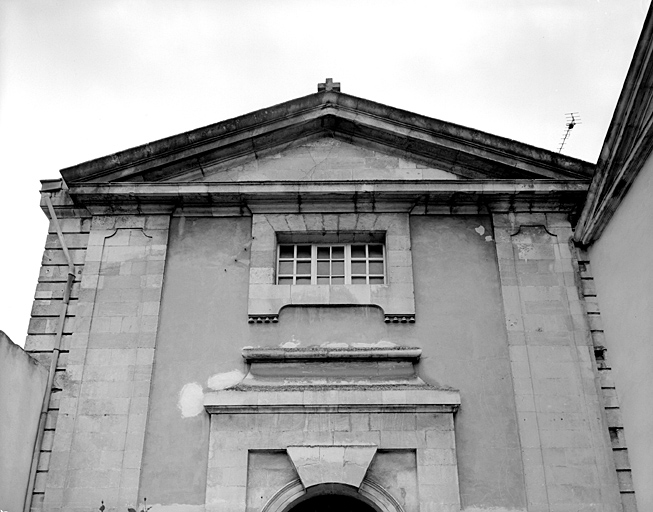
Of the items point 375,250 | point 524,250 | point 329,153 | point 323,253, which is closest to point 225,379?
point 323,253

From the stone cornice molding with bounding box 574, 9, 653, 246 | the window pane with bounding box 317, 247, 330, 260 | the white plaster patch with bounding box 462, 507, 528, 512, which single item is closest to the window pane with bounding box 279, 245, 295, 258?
the window pane with bounding box 317, 247, 330, 260

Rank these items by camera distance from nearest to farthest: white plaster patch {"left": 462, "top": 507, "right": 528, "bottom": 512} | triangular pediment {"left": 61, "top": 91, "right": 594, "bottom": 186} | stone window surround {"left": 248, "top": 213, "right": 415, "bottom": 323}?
white plaster patch {"left": 462, "top": 507, "right": 528, "bottom": 512} → stone window surround {"left": 248, "top": 213, "right": 415, "bottom": 323} → triangular pediment {"left": 61, "top": 91, "right": 594, "bottom": 186}

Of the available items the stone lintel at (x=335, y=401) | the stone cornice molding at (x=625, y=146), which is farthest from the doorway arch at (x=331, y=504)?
the stone cornice molding at (x=625, y=146)

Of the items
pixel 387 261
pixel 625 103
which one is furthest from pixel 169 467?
pixel 625 103

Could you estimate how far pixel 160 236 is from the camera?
35.9 ft

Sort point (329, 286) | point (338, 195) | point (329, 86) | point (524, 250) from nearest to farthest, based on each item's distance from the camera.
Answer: point (329, 286) → point (524, 250) → point (338, 195) → point (329, 86)

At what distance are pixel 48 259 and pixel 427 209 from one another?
16.7 feet

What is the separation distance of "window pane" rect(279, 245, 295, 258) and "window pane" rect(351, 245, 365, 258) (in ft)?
2.64

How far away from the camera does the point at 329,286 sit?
10383 mm

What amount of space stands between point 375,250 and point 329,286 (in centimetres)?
101

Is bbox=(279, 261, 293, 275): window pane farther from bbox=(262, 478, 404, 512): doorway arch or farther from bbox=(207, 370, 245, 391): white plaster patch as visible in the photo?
bbox=(262, 478, 404, 512): doorway arch

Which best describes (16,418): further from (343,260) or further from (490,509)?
(490,509)

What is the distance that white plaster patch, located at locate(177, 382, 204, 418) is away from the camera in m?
9.68

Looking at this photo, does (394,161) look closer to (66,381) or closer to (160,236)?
(160,236)
